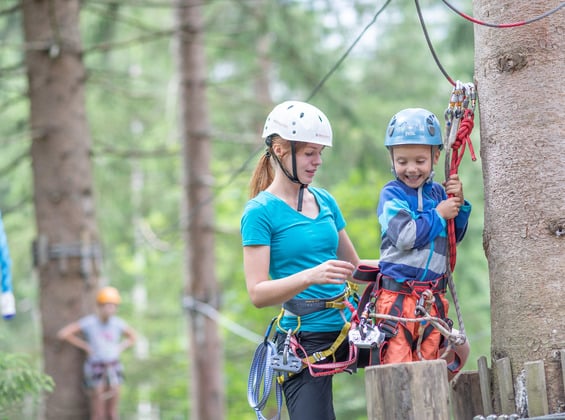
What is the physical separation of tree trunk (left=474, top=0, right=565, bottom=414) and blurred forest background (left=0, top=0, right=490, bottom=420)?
5.79 meters

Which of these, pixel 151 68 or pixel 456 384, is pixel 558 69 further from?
pixel 151 68

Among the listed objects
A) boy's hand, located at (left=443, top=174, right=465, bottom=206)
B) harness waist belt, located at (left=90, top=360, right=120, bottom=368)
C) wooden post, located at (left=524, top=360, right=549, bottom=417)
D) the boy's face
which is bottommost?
harness waist belt, located at (left=90, top=360, right=120, bottom=368)

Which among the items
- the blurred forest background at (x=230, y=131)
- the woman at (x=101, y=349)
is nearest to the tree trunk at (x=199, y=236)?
the blurred forest background at (x=230, y=131)

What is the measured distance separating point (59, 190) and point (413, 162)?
22.1 ft

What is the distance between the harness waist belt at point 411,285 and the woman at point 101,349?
6.64 metres

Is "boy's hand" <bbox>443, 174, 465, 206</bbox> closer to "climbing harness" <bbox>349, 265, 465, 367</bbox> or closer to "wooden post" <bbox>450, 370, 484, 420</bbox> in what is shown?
"climbing harness" <bbox>349, 265, 465, 367</bbox>

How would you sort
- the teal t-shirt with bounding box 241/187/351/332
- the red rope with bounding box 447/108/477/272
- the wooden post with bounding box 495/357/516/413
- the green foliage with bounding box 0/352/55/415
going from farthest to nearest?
the green foliage with bounding box 0/352/55/415
the teal t-shirt with bounding box 241/187/351/332
the red rope with bounding box 447/108/477/272
the wooden post with bounding box 495/357/516/413

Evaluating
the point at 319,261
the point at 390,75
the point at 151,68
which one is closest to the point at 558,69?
the point at 319,261

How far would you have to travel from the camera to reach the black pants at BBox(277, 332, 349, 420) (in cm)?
373

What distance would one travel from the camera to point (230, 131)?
55.9ft

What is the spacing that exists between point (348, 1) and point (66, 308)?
6.61m

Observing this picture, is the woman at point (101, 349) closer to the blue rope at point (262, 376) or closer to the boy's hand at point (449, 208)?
the blue rope at point (262, 376)

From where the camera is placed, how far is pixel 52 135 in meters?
9.65

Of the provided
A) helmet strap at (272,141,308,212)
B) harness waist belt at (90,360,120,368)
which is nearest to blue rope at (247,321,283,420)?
helmet strap at (272,141,308,212)
